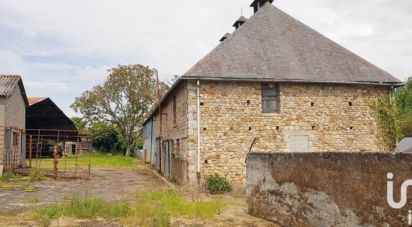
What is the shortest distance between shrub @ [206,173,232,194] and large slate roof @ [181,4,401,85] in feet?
12.4

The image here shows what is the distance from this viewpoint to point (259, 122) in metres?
16.8

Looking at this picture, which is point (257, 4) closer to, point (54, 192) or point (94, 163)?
point (54, 192)

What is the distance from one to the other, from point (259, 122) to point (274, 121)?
627 mm

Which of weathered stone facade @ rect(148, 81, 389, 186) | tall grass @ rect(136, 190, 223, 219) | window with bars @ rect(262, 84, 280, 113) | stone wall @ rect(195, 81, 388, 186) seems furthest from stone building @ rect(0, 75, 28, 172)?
window with bars @ rect(262, 84, 280, 113)

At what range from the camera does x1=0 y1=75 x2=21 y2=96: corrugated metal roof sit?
2167cm

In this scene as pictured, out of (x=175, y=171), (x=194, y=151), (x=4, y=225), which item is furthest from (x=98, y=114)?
(x=4, y=225)

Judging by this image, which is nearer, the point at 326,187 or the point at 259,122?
the point at 326,187

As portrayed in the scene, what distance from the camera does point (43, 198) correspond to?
14086 mm

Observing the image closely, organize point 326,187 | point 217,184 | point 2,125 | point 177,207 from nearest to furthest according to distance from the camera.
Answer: point 326,187 → point 177,207 → point 217,184 → point 2,125

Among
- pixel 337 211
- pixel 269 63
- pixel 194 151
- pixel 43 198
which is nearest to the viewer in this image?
pixel 337 211

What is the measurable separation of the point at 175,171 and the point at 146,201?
21.1 ft

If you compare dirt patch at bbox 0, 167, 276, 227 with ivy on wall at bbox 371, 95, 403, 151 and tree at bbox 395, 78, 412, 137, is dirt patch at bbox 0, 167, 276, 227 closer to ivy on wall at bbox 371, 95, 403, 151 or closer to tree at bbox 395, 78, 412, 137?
ivy on wall at bbox 371, 95, 403, 151

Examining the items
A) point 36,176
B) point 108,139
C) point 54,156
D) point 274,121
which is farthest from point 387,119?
point 108,139

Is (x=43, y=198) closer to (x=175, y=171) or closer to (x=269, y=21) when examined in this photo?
(x=175, y=171)
